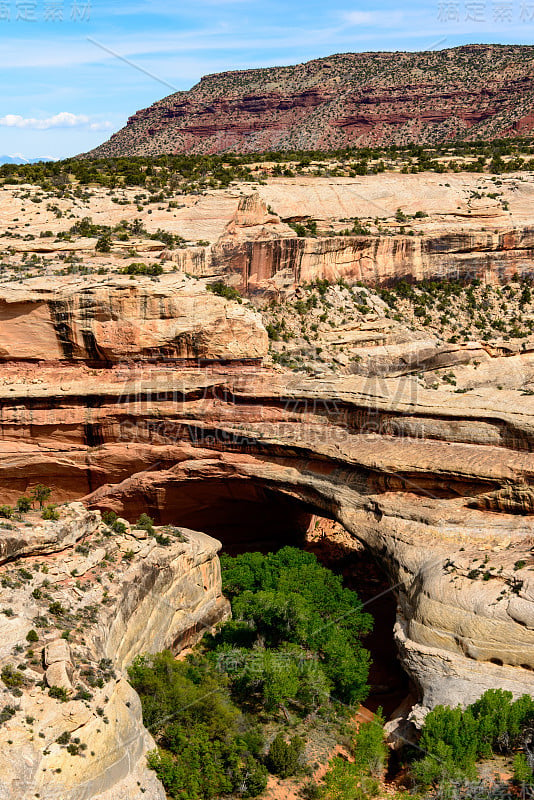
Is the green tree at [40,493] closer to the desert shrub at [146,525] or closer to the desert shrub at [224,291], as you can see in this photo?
the desert shrub at [146,525]

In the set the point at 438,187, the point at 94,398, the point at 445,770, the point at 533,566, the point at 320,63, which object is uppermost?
the point at 320,63

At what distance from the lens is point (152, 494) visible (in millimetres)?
32156

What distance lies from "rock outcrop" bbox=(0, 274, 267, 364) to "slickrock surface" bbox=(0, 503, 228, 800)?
781 centimetres

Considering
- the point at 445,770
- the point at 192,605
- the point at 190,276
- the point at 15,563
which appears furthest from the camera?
the point at 190,276

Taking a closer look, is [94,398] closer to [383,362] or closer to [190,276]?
[190,276]

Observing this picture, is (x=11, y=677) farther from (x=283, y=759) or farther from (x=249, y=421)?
(x=249, y=421)

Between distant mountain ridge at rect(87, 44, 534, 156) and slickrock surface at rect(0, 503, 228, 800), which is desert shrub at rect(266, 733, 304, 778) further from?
distant mountain ridge at rect(87, 44, 534, 156)

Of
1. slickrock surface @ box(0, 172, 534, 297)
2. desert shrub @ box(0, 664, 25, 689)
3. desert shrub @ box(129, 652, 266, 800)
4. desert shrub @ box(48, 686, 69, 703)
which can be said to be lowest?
desert shrub @ box(129, 652, 266, 800)

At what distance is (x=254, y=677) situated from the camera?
952 inches

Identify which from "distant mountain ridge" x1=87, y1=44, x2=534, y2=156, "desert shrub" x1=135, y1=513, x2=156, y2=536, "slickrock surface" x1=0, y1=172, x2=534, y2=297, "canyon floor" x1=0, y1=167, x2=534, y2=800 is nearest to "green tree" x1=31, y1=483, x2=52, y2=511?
"canyon floor" x1=0, y1=167, x2=534, y2=800

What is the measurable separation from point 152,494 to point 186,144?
343ft

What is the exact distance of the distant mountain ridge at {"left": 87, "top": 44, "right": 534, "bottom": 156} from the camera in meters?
108

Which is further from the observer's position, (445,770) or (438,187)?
(438,187)

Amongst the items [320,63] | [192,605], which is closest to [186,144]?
[320,63]
